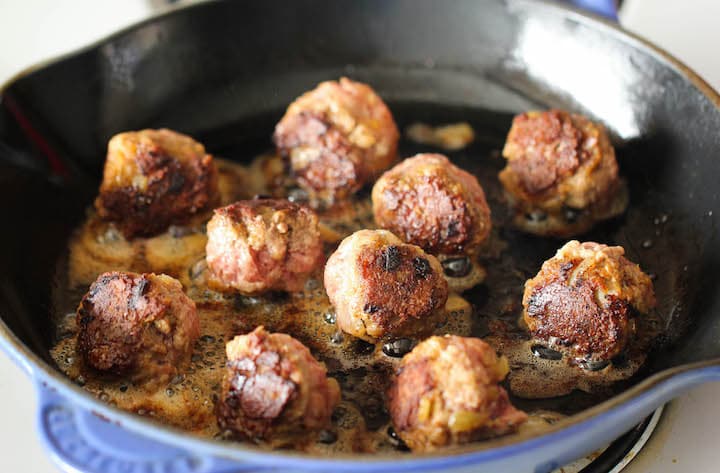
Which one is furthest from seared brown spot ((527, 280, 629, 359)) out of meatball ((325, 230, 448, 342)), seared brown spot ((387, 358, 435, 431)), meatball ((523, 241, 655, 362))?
seared brown spot ((387, 358, 435, 431))

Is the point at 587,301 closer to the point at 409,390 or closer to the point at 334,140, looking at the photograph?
the point at 409,390

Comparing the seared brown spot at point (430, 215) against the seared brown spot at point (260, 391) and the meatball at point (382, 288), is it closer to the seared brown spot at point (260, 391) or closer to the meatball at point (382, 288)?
the meatball at point (382, 288)

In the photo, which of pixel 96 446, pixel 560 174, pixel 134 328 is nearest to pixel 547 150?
pixel 560 174

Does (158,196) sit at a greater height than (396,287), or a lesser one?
lesser

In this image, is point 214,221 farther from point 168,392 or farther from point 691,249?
point 691,249

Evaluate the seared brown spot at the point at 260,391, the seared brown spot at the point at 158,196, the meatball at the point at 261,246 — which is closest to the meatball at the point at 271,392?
the seared brown spot at the point at 260,391

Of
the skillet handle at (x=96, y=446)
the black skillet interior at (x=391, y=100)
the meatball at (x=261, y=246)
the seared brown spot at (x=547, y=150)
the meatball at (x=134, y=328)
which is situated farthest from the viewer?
the seared brown spot at (x=547, y=150)
